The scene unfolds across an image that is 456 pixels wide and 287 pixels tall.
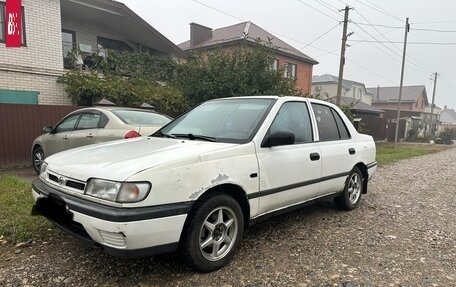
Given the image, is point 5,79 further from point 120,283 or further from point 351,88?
point 351,88

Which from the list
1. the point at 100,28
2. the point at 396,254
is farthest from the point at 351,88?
the point at 396,254

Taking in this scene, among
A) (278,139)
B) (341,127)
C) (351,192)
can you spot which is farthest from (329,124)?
(278,139)

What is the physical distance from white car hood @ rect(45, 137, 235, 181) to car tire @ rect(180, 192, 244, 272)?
46 centimetres

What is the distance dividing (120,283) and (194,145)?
1363mm

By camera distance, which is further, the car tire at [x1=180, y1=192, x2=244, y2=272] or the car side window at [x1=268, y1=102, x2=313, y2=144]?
the car side window at [x1=268, y1=102, x2=313, y2=144]

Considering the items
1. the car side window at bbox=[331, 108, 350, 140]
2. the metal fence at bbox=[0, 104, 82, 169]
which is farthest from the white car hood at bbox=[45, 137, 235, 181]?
the metal fence at bbox=[0, 104, 82, 169]

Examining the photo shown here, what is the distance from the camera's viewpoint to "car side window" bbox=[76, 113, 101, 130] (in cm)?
675

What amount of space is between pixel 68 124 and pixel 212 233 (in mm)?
5450

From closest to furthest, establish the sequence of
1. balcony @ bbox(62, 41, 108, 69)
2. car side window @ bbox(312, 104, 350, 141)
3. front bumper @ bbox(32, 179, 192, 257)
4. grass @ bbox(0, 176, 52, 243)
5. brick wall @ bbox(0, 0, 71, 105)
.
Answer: front bumper @ bbox(32, 179, 192, 257), grass @ bbox(0, 176, 52, 243), car side window @ bbox(312, 104, 350, 141), brick wall @ bbox(0, 0, 71, 105), balcony @ bbox(62, 41, 108, 69)

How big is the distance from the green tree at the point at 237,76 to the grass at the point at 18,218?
6.66 meters

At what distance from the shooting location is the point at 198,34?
83.0 ft

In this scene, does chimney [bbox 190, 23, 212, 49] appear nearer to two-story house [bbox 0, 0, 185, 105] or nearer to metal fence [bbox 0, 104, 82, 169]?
two-story house [bbox 0, 0, 185, 105]

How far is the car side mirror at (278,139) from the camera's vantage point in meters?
3.48

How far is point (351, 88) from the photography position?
1772 inches
